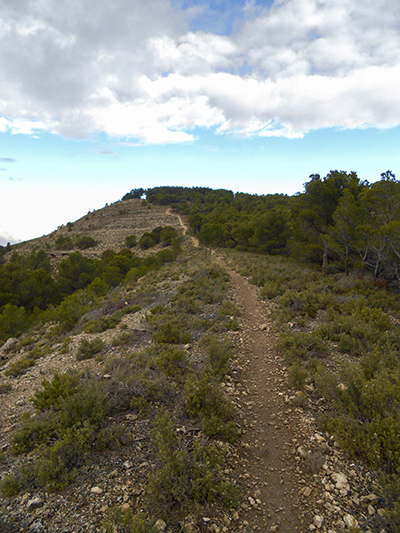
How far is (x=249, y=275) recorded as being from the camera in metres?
18.8

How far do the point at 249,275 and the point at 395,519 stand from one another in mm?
16082

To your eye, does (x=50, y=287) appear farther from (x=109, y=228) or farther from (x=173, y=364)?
(x=109, y=228)

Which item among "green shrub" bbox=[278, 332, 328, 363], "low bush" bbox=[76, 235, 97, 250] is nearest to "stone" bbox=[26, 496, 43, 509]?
"green shrub" bbox=[278, 332, 328, 363]

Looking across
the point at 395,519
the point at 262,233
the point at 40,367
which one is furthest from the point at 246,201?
the point at 395,519

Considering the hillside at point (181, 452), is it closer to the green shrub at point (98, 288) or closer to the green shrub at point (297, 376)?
the green shrub at point (297, 376)

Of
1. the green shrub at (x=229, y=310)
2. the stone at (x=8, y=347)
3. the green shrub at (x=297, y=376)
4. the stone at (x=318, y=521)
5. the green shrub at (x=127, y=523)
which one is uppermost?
the green shrub at (x=127, y=523)

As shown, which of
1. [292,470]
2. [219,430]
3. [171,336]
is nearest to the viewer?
[292,470]

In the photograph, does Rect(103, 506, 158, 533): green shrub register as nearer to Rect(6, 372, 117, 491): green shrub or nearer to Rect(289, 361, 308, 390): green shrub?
Rect(6, 372, 117, 491): green shrub

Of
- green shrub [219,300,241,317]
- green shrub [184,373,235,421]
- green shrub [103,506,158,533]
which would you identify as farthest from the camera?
green shrub [219,300,241,317]

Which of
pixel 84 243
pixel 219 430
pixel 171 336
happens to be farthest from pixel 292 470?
pixel 84 243

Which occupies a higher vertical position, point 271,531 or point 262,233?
point 262,233

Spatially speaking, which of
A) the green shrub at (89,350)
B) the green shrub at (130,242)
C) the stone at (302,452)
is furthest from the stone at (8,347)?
the green shrub at (130,242)

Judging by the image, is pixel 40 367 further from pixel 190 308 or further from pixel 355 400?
pixel 355 400

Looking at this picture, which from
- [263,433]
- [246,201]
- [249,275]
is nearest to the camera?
[263,433]
